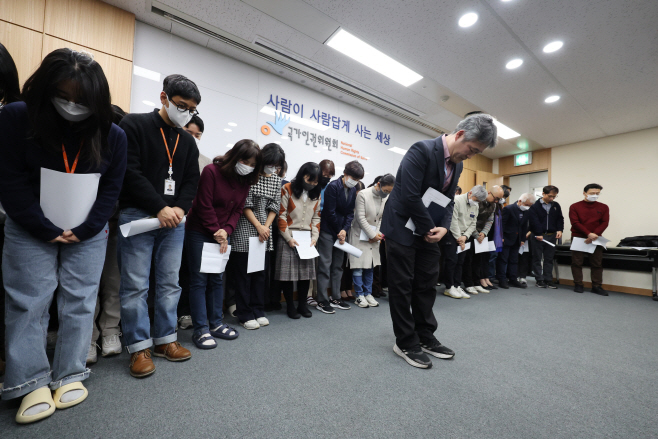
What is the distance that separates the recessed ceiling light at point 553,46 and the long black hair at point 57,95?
161 inches

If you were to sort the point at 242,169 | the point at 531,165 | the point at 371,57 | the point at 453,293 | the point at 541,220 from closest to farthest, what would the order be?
the point at 242,169 < the point at 371,57 < the point at 453,293 < the point at 541,220 < the point at 531,165

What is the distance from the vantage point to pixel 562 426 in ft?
3.60

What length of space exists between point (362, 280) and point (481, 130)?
6.79 ft

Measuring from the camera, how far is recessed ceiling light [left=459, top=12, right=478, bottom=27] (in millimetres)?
2653

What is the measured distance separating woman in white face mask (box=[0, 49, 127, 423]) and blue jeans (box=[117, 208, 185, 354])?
20 cm

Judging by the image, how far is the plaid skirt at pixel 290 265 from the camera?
2.42 meters

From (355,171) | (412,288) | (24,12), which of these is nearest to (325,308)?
(412,288)

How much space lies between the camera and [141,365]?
136 centimetres

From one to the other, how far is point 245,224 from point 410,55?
2.82 metres

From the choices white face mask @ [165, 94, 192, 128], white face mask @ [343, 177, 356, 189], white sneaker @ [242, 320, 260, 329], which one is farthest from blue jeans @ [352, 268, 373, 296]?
white face mask @ [165, 94, 192, 128]

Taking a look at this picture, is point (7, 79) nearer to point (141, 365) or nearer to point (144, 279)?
point (144, 279)

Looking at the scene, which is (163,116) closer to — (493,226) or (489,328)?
(489,328)

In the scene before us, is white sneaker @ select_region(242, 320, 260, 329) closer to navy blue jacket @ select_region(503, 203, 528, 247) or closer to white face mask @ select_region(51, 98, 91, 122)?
white face mask @ select_region(51, 98, 91, 122)

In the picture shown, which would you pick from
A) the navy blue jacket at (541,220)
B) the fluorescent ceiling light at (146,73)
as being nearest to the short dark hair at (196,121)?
the fluorescent ceiling light at (146,73)
